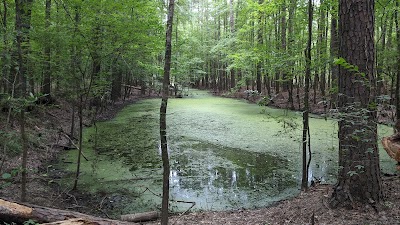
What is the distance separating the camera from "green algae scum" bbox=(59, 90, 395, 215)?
4.56 metres

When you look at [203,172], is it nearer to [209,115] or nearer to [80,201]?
[80,201]

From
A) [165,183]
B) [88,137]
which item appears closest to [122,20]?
[165,183]

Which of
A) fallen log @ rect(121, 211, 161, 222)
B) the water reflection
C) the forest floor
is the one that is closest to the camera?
the forest floor

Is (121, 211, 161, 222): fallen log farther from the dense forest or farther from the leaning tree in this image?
the leaning tree

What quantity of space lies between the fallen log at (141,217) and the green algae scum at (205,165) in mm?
303

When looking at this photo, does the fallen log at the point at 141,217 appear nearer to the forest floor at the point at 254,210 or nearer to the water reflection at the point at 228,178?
the forest floor at the point at 254,210

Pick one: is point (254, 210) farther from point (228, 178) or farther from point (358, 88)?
point (358, 88)

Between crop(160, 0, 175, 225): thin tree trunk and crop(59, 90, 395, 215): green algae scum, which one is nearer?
crop(160, 0, 175, 225): thin tree trunk

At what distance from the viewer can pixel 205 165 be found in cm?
620

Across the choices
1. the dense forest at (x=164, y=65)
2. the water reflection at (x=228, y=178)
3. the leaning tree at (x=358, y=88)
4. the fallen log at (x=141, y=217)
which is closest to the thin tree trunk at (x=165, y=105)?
the dense forest at (x=164, y=65)

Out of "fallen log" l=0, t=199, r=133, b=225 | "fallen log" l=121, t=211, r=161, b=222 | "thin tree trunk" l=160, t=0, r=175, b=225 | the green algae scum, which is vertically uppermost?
"thin tree trunk" l=160, t=0, r=175, b=225

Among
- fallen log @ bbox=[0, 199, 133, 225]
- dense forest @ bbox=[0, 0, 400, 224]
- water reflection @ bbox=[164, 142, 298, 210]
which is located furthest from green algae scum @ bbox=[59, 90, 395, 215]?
fallen log @ bbox=[0, 199, 133, 225]

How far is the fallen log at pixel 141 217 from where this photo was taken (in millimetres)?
3812

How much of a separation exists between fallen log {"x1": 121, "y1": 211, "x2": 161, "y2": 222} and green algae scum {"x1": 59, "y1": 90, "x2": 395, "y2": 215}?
30 centimetres
